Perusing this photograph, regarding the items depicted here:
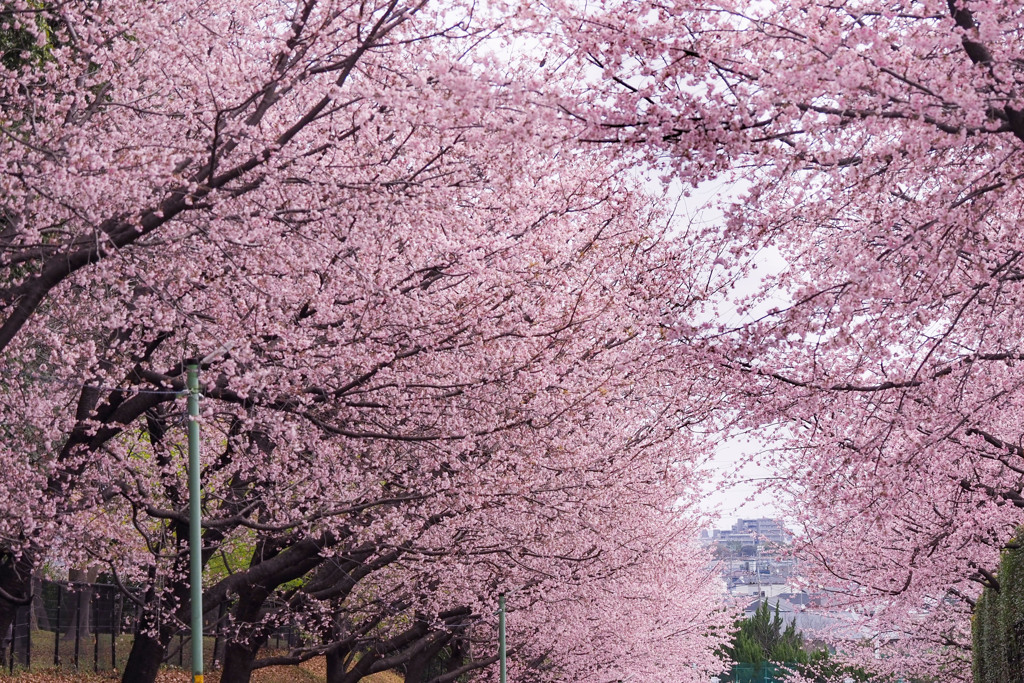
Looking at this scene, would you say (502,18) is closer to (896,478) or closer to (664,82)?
(664,82)

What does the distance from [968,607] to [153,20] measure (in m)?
27.9

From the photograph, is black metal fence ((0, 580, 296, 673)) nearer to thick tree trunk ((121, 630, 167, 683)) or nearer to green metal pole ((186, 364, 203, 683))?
thick tree trunk ((121, 630, 167, 683))

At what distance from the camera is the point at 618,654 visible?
35125mm

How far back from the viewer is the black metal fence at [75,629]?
2612 centimetres

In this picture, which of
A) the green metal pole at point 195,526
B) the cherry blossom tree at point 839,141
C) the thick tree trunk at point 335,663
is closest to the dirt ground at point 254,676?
the thick tree trunk at point 335,663

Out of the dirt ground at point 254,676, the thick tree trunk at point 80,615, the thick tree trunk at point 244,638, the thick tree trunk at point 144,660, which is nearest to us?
the thick tree trunk at point 144,660

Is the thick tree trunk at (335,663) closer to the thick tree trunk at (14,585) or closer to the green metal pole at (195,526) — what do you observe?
the thick tree trunk at (14,585)

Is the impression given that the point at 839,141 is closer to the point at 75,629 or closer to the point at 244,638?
the point at 244,638

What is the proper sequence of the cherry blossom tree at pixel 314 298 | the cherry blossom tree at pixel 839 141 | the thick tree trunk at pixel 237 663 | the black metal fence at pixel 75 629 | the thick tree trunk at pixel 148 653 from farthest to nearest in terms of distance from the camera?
the black metal fence at pixel 75 629 → the thick tree trunk at pixel 237 663 → the thick tree trunk at pixel 148 653 → the cherry blossom tree at pixel 314 298 → the cherry blossom tree at pixel 839 141

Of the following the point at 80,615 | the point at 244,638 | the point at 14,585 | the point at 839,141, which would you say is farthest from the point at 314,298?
the point at 80,615

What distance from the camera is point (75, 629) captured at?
2794 centimetres

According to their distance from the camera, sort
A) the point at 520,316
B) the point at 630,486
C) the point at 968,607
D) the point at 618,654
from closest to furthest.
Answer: the point at 520,316 → the point at 630,486 → the point at 968,607 → the point at 618,654

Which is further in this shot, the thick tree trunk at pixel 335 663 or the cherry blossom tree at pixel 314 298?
the thick tree trunk at pixel 335 663

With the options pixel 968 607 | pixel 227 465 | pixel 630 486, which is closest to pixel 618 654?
pixel 968 607
